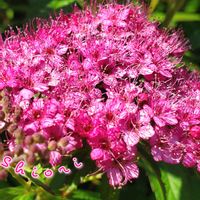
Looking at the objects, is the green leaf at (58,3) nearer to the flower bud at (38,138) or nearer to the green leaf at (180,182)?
the green leaf at (180,182)

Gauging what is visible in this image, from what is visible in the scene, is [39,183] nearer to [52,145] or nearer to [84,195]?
[52,145]

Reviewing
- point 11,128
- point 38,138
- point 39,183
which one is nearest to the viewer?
point 38,138

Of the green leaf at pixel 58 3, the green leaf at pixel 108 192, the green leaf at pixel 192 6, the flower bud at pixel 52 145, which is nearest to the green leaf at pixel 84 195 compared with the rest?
the green leaf at pixel 108 192

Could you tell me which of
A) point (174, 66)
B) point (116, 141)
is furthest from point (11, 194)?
point (174, 66)

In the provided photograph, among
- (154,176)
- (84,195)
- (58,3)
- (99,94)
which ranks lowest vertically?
(84,195)

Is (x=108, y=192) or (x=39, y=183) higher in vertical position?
(x=39, y=183)

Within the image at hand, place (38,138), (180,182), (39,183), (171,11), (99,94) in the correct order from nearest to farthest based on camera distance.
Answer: (38,138), (39,183), (99,94), (180,182), (171,11)

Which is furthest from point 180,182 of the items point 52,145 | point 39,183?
point 52,145

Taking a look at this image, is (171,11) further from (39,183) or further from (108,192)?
(39,183)

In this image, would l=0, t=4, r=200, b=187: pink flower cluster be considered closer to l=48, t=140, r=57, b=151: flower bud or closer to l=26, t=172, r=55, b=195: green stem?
l=48, t=140, r=57, b=151: flower bud

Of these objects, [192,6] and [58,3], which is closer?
[58,3]
